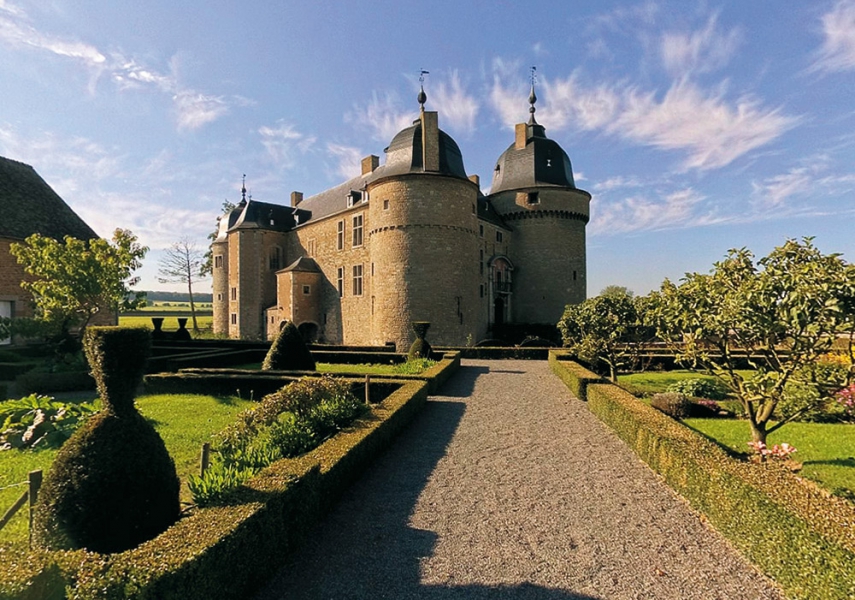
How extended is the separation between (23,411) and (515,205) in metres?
27.8

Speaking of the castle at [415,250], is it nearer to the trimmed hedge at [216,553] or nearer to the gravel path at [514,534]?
the gravel path at [514,534]

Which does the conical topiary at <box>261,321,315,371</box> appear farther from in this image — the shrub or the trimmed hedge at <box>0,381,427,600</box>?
the shrub

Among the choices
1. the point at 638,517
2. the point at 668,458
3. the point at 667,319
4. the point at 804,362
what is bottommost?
the point at 638,517

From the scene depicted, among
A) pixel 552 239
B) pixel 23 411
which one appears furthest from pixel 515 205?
pixel 23 411

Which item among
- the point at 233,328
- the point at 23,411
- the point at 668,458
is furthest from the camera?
the point at 233,328

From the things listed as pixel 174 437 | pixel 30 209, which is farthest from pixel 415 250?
pixel 30 209

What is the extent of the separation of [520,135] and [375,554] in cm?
3138

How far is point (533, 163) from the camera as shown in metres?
30.4

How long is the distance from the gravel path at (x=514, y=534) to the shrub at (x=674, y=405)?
278 centimetres

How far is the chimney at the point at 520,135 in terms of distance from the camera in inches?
1224

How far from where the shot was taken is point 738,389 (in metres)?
6.96

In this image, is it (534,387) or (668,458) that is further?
(534,387)

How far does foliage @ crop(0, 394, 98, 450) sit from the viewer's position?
276 inches

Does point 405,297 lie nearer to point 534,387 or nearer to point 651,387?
point 534,387
